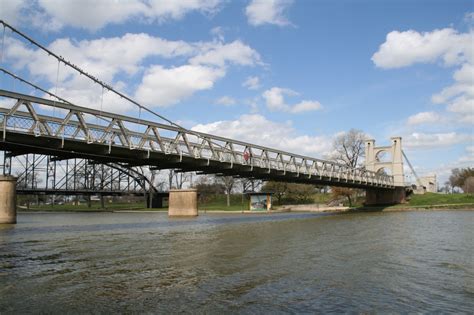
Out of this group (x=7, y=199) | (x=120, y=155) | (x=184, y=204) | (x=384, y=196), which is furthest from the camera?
(x=384, y=196)

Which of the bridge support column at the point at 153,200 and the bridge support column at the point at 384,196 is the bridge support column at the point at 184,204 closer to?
the bridge support column at the point at 384,196

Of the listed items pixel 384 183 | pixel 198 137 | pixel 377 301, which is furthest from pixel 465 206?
pixel 377 301

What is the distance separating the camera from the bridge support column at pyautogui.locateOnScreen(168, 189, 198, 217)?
7662cm

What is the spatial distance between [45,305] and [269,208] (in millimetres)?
88374

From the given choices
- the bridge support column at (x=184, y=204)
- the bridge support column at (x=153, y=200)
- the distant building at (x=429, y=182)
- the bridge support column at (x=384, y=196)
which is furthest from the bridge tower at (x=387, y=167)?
the bridge support column at (x=153, y=200)

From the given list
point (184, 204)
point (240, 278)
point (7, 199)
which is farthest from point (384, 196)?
point (240, 278)

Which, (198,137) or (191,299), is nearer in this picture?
(191,299)

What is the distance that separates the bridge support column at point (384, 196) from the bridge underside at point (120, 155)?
4259 centimetres

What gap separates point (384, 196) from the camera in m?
93.4

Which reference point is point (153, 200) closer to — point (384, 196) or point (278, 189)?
point (278, 189)

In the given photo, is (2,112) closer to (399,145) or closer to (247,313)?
(247,313)

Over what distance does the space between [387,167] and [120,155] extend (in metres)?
76.3

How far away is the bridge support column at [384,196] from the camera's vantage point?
9125 cm

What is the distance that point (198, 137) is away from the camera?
44.4 metres
